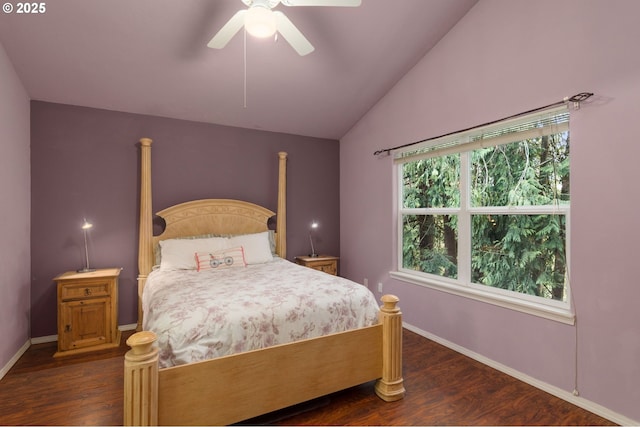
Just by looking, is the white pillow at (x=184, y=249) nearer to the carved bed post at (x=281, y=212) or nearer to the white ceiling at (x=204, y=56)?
the carved bed post at (x=281, y=212)

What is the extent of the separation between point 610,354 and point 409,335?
161 centimetres

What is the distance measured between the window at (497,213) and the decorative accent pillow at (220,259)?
5.67 feet

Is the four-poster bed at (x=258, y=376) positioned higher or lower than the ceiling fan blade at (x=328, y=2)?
lower

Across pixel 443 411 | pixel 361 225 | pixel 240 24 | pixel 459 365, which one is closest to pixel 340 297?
pixel 443 411

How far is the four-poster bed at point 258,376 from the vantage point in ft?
4.73

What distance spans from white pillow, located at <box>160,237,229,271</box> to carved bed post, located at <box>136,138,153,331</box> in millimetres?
179

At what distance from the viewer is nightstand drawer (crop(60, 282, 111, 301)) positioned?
2.80 meters

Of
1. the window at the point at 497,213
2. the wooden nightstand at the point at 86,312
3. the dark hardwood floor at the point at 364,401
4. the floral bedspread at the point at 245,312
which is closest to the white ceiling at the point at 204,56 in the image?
the window at the point at 497,213

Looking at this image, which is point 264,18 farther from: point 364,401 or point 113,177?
point 113,177

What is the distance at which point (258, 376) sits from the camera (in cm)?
177

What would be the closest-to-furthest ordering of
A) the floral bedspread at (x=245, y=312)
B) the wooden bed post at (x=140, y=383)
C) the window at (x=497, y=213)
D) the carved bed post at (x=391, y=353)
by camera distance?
the wooden bed post at (x=140, y=383)
the floral bedspread at (x=245, y=312)
the carved bed post at (x=391, y=353)
the window at (x=497, y=213)

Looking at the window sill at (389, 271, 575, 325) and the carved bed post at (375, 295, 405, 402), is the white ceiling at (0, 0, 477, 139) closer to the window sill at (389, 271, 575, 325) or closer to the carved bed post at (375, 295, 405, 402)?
the window sill at (389, 271, 575, 325)

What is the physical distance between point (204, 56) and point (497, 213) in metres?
2.85

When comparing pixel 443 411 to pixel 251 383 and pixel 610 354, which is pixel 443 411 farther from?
pixel 251 383
